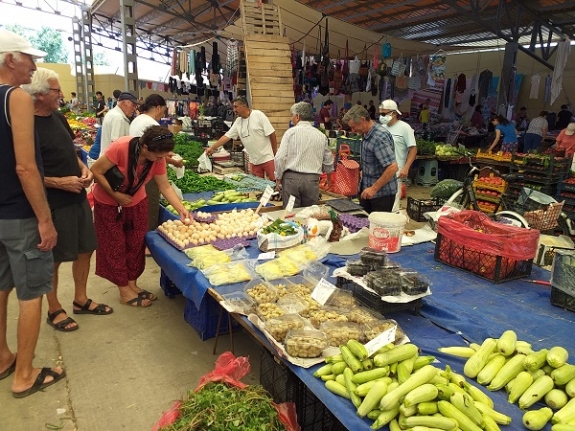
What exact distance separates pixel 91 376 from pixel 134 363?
30 cm

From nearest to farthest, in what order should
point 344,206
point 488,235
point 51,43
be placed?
1. point 488,235
2. point 344,206
3. point 51,43

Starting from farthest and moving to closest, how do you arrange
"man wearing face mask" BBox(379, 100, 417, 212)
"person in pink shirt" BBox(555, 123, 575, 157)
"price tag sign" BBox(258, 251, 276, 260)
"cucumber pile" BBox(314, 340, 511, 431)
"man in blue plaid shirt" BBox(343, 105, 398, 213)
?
1. "person in pink shirt" BBox(555, 123, 575, 157)
2. "man wearing face mask" BBox(379, 100, 417, 212)
3. "man in blue plaid shirt" BBox(343, 105, 398, 213)
4. "price tag sign" BBox(258, 251, 276, 260)
5. "cucumber pile" BBox(314, 340, 511, 431)

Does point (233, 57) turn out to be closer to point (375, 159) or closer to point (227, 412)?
point (375, 159)

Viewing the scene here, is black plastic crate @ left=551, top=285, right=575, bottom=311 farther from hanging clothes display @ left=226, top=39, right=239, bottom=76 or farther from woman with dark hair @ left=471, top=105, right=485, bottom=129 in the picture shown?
woman with dark hair @ left=471, top=105, right=485, bottom=129

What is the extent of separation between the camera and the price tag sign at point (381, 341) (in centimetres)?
186

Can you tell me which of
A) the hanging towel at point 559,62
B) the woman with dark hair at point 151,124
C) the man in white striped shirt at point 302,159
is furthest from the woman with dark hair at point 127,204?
the hanging towel at point 559,62

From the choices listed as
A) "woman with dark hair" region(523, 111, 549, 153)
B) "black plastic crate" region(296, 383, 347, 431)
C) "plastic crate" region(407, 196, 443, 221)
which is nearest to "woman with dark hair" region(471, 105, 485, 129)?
"woman with dark hair" region(523, 111, 549, 153)

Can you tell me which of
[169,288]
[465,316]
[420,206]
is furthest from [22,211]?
[420,206]

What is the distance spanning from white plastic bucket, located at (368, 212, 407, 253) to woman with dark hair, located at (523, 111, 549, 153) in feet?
33.5

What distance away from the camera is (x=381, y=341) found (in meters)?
1.89

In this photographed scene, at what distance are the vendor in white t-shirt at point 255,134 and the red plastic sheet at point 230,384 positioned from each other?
14.8ft

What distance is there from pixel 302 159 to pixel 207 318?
6.44 feet

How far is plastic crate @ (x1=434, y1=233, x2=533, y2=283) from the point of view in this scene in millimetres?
2773

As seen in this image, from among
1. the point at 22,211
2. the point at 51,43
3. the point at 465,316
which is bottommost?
the point at 465,316
